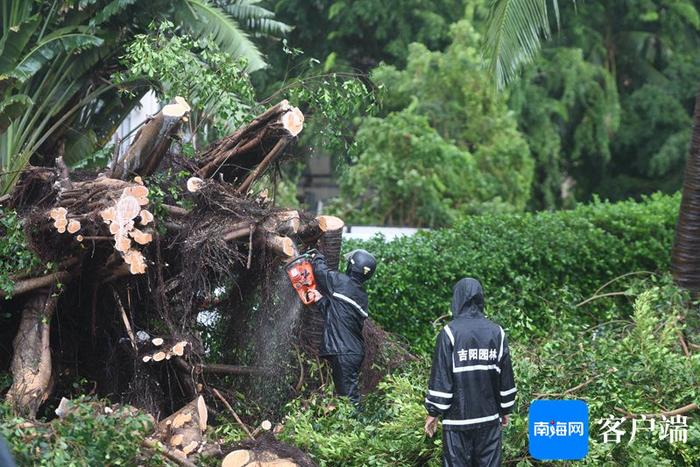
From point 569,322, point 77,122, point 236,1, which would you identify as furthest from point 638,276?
point 77,122

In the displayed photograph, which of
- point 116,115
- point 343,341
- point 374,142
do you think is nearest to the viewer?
point 343,341

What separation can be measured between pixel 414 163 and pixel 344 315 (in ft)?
31.0

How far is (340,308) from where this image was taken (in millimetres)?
9312

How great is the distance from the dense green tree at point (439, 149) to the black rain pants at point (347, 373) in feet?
28.6

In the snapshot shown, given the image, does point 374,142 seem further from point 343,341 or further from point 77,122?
point 343,341

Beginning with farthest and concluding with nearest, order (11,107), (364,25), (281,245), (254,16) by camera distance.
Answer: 1. (364,25)
2. (254,16)
3. (11,107)
4. (281,245)

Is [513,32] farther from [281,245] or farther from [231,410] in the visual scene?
[231,410]

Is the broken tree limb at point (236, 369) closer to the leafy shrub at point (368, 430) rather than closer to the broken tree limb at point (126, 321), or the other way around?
the leafy shrub at point (368, 430)

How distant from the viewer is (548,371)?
9055mm

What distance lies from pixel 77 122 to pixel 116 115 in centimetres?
60

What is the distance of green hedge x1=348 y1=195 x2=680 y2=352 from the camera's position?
39.1 feet

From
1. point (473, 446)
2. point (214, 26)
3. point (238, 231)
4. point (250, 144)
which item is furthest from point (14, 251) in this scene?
point (214, 26)

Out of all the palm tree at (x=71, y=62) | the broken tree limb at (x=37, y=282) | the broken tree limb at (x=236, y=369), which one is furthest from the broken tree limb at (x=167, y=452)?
the palm tree at (x=71, y=62)

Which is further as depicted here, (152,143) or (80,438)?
(152,143)
